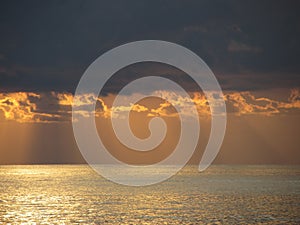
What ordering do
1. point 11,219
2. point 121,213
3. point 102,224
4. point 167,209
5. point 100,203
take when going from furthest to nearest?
point 100,203
point 167,209
point 121,213
point 11,219
point 102,224

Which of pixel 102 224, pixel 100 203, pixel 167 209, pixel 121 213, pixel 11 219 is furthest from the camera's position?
pixel 100 203

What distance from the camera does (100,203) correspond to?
120 metres

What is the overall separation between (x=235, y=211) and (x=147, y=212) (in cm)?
1546

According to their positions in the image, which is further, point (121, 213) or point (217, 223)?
point (121, 213)

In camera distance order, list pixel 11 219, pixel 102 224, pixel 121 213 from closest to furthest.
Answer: pixel 102 224, pixel 11 219, pixel 121 213

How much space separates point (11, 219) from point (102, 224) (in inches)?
616

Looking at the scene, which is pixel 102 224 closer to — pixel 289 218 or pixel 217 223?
pixel 217 223

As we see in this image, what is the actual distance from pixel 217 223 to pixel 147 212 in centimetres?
1719

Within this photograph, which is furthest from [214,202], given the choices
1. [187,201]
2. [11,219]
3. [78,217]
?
[11,219]

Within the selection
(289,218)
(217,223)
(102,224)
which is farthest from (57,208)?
(289,218)

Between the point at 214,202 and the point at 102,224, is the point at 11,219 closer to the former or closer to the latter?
the point at 102,224

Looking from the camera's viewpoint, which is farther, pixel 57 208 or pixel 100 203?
pixel 100 203

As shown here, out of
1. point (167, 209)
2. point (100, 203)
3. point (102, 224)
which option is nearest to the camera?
point (102, 224)

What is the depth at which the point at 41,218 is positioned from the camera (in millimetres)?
91438
